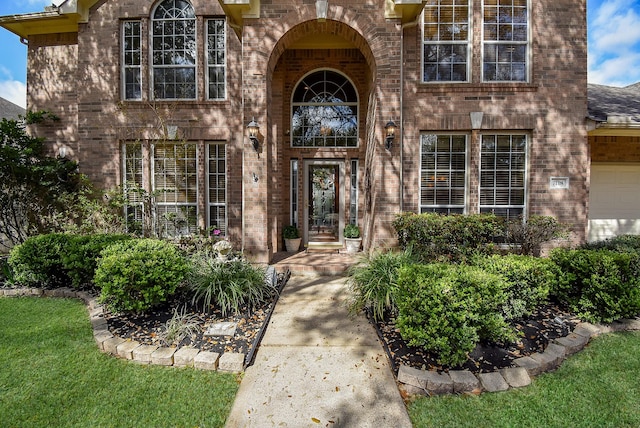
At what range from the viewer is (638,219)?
25.2 feet

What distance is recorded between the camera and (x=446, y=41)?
6629 millimetres

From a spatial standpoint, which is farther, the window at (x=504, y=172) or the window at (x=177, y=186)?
the window at (x=177, y=186)

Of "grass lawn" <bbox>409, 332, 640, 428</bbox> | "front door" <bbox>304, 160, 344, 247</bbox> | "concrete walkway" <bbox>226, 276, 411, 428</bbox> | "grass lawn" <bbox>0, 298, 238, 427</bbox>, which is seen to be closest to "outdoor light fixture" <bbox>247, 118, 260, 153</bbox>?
"front door" <bbox>304, 160, 344, 247</bbox>

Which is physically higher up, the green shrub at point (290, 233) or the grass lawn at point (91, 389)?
the green shrub at point (290, 233)

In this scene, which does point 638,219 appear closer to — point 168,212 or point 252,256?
point 252,256

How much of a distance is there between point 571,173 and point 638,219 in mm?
3041

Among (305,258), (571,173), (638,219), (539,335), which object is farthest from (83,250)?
(638,219)

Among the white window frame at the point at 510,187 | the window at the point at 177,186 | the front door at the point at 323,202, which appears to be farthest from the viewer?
the front door at the point at 323,202

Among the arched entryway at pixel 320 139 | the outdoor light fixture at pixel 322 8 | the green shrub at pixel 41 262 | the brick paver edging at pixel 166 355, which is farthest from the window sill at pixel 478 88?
the green shrub at pixel 41 262

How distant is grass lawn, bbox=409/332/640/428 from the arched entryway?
5.21m

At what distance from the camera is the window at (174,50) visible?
23.4ft

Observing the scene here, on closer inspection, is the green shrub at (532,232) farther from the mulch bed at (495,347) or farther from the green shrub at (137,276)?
the green shrub at (137,276)

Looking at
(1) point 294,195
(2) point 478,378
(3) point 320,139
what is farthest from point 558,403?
(3) point 320,139

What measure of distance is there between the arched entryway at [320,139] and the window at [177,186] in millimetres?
2056
